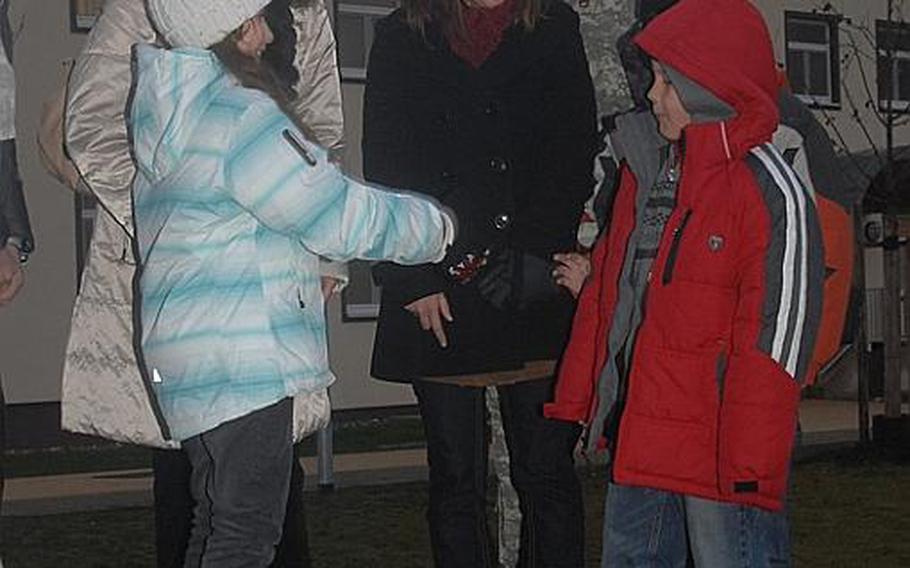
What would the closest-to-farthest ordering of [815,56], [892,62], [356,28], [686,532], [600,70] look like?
[686,532], [600,70], [892,62], [356,28], [815,56]

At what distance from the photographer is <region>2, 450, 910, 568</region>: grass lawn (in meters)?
7.07

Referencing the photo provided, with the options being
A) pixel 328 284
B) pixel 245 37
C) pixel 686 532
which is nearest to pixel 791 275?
pixel 686 532

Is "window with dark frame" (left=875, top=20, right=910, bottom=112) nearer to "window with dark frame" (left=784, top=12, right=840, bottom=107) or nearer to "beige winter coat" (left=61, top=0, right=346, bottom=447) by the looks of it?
"window with dark frame" (left=784, top=12, right=840, bottom=107)

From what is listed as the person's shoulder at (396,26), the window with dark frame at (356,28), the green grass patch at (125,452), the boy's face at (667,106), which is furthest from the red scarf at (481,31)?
the window with dark frame at (356,28)

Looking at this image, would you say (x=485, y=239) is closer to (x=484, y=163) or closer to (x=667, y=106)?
(x=484, y=163)

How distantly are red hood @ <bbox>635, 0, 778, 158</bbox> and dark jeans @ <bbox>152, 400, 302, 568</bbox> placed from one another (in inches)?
51.7

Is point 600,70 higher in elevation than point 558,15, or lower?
lower

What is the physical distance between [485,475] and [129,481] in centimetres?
776

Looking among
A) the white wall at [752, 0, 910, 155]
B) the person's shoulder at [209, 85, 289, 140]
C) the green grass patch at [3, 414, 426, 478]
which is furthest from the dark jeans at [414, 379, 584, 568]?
the white wall at [752, 0, 910, 155]

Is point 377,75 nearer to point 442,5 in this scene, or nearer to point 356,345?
point 442,5

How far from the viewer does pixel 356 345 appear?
19.3 metres

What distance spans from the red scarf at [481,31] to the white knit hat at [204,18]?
105 cm

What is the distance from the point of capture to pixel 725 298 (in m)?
3.73

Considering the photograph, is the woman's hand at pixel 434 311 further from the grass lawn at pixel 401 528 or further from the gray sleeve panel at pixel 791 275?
the grass lawn at pixel 401 528
